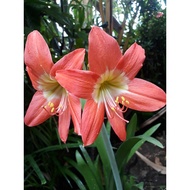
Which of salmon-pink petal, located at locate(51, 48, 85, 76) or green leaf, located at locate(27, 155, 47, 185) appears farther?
green leaf, located at locate(27, 155, 47, 185)

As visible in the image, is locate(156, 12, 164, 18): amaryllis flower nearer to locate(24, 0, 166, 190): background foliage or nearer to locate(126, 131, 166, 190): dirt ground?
locate(24, 0, 166, 190): background foliage

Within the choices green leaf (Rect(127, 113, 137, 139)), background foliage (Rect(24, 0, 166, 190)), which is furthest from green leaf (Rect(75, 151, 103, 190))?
green leaf (Rect(127, 113, 137, 139))

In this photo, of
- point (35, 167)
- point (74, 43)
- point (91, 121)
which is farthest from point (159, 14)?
point (35, 167)

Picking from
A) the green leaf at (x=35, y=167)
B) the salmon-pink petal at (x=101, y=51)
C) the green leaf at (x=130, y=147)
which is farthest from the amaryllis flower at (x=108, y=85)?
the green leaf at (x=35, y=167)

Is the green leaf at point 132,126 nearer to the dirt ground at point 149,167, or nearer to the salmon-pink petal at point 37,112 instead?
the dirt ground at point 149,167

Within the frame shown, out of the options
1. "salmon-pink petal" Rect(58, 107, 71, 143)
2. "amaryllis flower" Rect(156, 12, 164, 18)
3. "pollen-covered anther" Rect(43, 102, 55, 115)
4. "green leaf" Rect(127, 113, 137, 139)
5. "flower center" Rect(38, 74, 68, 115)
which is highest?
"amaryllis flower" Rect(156, 12, 164, 18)

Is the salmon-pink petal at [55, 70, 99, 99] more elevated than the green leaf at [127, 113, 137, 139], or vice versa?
the salmon-pink petal at [55, 70, 99, 99]
